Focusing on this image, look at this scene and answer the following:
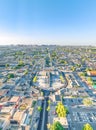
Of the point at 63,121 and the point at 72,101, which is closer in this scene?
the point at 63,121

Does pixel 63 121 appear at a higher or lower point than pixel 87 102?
higher

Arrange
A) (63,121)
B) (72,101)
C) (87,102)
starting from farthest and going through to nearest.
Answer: (72,101) → (87,102) → (63,121)

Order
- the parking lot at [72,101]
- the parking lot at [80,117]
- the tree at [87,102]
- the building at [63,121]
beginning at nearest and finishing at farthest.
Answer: the building at [63,121]
the parking lot at [80,117]
the tree at [87,102]
the parking lot at [72,101]

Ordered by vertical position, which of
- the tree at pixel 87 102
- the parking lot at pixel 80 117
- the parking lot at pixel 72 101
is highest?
the tree at pixel 87 102

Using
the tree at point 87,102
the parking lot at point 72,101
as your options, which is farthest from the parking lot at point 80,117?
the parking lot at point 72,101

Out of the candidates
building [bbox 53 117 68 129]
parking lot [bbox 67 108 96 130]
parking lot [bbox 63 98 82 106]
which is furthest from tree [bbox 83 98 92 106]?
building [bbox 53 117 68 129]

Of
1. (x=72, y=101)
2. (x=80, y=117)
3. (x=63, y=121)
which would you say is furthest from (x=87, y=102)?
(x=63, y=121)

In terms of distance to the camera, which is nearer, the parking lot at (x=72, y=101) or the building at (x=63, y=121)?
the building at (x=63, y=121)

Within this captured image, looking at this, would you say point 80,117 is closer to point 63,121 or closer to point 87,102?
point 63,121

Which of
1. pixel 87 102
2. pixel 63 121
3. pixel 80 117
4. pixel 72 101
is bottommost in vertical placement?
pixel 80 117

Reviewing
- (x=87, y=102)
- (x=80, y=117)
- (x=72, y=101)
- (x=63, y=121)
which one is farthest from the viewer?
(x=72, y=101)

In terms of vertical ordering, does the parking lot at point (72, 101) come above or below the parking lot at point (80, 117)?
above

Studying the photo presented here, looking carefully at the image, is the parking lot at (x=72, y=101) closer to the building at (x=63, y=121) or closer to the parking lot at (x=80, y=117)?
the parking lot at (x=80, y=117)
